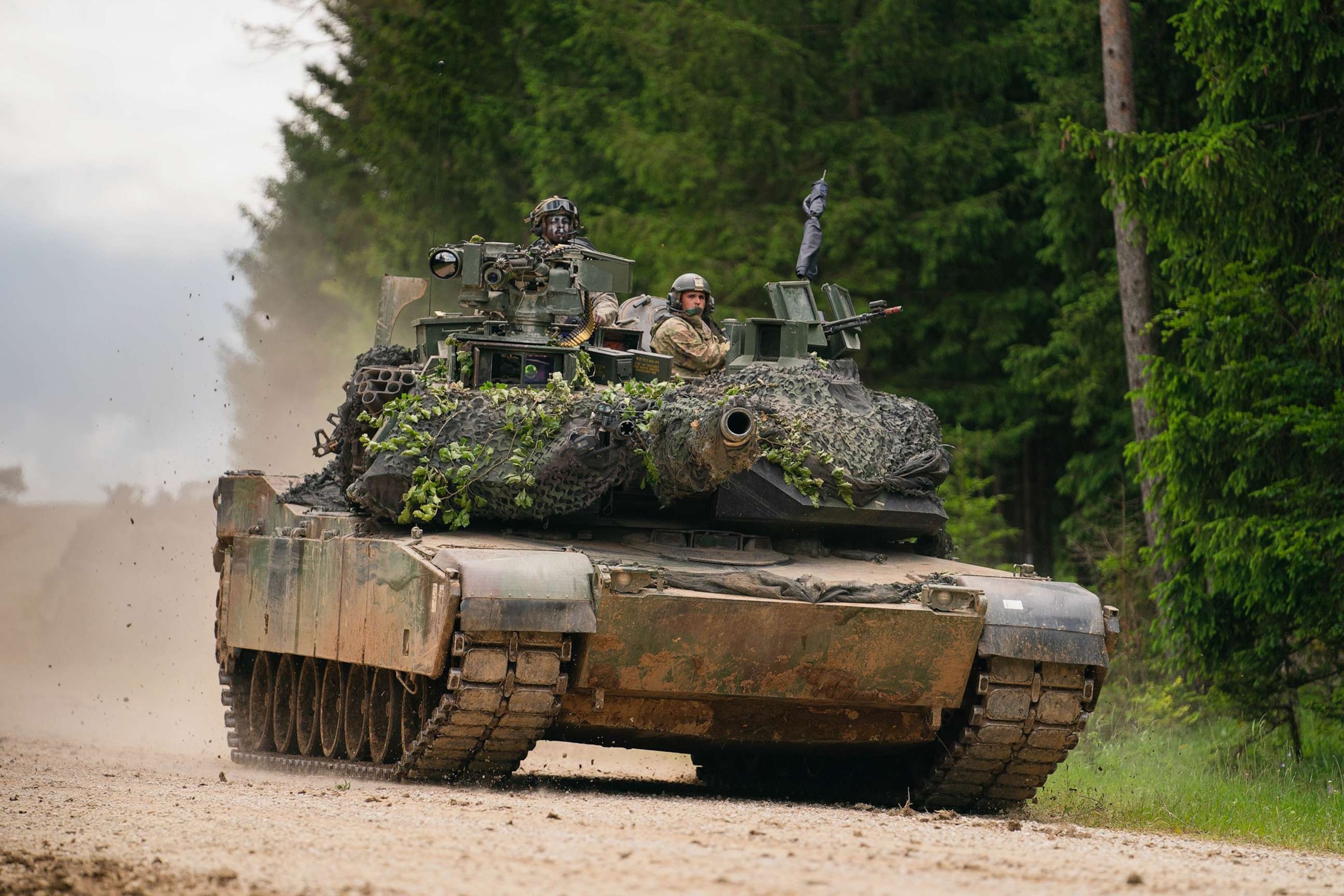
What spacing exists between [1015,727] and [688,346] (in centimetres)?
379

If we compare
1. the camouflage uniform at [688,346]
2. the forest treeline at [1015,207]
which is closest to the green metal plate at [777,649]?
the camouflage uniform at [688,346]

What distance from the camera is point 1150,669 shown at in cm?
1788

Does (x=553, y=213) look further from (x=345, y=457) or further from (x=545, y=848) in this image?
(x=545, y=848)

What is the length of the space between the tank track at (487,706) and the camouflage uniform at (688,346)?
3.24m

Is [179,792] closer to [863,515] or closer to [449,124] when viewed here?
[863,515]

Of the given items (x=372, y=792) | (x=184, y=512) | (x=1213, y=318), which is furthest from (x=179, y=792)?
(x=184, y=512)

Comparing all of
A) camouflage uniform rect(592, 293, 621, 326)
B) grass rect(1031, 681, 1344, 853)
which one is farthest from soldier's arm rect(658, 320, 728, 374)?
grass rect(1031, 681, 1344, 853)

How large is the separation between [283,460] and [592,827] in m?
24.5

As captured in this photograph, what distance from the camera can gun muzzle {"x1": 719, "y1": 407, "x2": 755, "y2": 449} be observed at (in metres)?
9.83

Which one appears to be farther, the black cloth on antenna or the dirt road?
the black cloth on antenna

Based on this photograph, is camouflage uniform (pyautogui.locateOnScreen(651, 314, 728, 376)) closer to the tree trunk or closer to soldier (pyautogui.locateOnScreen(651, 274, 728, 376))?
soldier (pyautogui.locateOnScreen(651, 274, 728, 376))

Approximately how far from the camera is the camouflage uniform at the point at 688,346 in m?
12.9

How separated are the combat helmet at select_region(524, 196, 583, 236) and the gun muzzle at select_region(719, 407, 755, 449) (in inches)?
190

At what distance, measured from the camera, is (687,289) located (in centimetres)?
1305
